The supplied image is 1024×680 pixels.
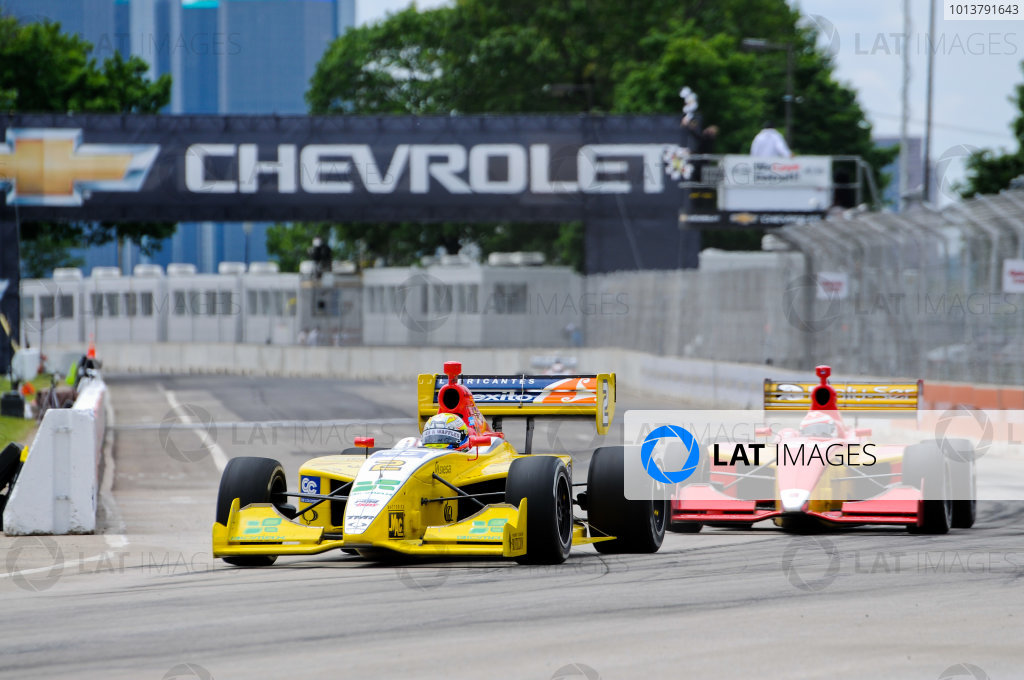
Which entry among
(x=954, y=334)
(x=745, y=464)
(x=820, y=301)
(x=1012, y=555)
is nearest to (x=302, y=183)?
(x=820, y=301)

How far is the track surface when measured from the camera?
6.31 meters

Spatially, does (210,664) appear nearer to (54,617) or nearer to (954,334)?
(54,617)

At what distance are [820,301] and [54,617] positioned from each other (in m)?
19.6

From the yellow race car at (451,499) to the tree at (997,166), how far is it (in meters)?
41.7

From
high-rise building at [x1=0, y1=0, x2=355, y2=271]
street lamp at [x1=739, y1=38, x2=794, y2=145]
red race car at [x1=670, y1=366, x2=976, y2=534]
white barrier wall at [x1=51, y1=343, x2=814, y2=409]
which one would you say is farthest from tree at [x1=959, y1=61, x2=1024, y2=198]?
high-rise building at [x1=0, y1=0, x2=355, y2=271]

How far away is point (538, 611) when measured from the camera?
7539mm

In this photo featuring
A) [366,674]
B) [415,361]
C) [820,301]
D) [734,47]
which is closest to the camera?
[366,674]

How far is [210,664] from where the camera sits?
6.32m

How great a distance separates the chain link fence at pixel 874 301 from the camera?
65.3 ft

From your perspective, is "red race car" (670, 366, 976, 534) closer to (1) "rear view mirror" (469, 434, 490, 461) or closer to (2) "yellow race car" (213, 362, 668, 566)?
(2) "yellow race car" (213, 362, 668, 566)

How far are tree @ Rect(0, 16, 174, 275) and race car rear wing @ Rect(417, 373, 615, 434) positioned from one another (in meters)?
33.9

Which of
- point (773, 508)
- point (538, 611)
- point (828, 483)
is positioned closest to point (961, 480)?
point (828, 483)

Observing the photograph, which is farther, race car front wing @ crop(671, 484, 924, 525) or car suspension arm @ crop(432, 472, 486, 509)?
race car front wing @ crop(671, 484, 924, 525)

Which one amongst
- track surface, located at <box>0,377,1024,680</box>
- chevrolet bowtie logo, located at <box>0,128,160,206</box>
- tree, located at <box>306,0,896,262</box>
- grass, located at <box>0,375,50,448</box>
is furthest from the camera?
tree, located at <box>306,0,896,262</box>
